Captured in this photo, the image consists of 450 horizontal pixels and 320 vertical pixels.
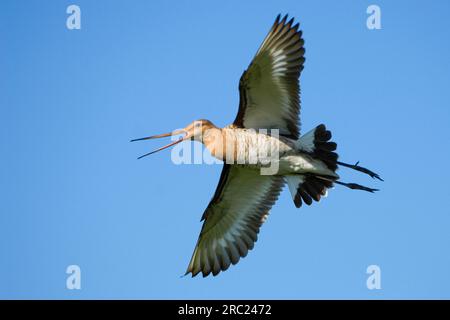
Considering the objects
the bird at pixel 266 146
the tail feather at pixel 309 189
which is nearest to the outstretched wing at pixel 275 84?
the bird at pixel 266 146

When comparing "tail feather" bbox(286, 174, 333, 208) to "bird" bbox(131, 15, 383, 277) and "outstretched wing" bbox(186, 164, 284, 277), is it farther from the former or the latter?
"outstretched wing" bbox(186, 164, 284, 277)

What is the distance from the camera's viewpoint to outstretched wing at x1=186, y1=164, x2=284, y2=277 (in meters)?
10.7

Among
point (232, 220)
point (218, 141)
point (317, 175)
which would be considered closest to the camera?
point (218, 141)

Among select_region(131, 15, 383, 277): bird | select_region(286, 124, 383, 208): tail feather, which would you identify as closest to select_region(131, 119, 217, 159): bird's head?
select_region(131, 15, 383, 277): bird

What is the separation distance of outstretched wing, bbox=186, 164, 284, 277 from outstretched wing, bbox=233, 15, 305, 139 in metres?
0.82

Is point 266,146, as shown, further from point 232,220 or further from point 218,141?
point 232,220

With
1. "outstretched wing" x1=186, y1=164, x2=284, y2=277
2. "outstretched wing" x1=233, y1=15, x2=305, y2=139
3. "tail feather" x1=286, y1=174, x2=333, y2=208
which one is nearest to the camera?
"outstretched wing" x1=233, y1=15, x2=305, y2=139

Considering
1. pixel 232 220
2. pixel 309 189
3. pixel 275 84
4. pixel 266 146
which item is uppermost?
pixel 275 84

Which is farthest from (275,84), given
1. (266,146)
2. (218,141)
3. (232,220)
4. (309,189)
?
(232,220)

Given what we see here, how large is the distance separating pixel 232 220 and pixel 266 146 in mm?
1437

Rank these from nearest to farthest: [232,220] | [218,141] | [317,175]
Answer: [218,141], [317,175], [232,220]

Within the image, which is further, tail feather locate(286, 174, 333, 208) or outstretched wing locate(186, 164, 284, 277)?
outstretched wing locate(186, 164, 284, 277)

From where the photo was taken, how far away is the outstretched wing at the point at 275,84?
977cm

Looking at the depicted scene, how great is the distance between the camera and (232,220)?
427 inches
